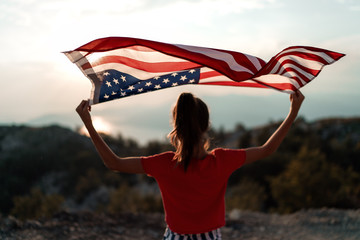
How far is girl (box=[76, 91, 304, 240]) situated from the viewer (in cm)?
303

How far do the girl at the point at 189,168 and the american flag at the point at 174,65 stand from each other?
0.85 meters

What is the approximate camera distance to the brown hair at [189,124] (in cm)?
301

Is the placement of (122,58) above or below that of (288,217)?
above

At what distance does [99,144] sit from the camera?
3.12 metres

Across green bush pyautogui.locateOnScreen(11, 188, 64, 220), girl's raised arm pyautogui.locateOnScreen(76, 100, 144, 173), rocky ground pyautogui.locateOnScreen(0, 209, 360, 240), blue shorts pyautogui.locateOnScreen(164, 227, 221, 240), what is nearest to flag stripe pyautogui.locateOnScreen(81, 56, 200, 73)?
girl's raised arm pyautogui.locateOnScreen(76, 100, 144, 173)

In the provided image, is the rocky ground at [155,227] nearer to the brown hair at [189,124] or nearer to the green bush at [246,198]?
the brown hair at [189,124]

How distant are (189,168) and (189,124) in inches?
12.9

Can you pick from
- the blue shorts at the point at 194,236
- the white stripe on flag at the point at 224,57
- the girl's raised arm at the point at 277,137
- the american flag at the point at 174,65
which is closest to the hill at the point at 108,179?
the american flag at the point at 174,65

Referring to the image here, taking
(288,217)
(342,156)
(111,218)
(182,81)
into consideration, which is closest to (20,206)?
(111,218)

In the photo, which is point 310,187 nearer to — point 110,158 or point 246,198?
point 246,198

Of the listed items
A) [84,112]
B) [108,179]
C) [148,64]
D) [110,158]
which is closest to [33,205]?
[148,64]

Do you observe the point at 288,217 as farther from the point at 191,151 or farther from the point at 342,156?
the point at 342,156

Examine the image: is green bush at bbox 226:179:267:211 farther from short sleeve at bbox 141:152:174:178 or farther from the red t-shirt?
short sleeve at bbox 141:152:174:178

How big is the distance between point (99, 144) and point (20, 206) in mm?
10115
